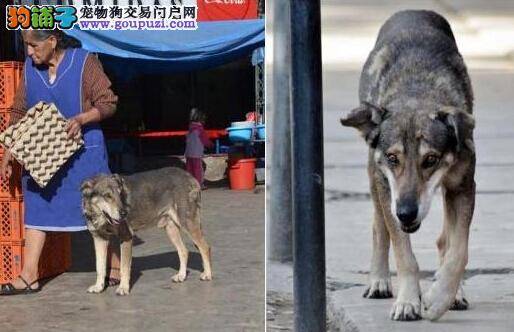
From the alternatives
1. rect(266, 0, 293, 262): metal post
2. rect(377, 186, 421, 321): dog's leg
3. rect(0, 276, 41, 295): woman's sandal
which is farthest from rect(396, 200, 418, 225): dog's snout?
rect(0, 276, 41, 295): woman's sandal

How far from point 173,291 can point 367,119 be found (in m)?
1.22

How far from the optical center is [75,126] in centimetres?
616

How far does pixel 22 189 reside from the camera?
634cm

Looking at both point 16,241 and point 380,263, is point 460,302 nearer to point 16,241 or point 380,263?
point 380,263

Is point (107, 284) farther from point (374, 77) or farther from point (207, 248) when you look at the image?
point (374, 77)

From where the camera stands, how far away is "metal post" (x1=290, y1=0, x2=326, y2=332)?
5.69 metres

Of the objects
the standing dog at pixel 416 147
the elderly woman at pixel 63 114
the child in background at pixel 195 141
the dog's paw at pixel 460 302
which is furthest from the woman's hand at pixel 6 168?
the dog's paw at pixel 460 302

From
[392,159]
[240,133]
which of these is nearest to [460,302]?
[392,159]

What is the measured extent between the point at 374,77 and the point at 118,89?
1.13 metres

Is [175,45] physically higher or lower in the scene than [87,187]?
higher

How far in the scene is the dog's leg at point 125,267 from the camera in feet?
20.5

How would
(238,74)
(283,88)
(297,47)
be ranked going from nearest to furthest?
(297,47) → (238,74) → (283,88)

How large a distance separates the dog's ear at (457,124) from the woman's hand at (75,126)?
1605mm

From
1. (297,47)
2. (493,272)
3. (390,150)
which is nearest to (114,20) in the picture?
(297,47)
